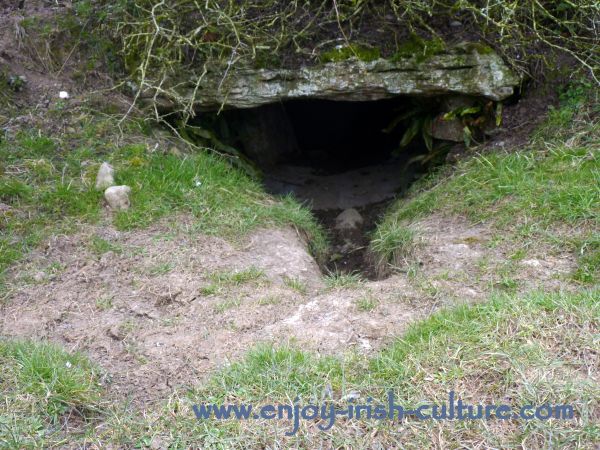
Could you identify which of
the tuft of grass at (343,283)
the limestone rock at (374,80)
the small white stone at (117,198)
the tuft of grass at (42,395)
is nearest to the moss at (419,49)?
the limestone rock at (374,80)

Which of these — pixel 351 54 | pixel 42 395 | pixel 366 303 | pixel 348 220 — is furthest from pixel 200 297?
pixel 351 54

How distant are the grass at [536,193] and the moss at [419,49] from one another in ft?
2.98

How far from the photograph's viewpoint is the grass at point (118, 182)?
4.65 m

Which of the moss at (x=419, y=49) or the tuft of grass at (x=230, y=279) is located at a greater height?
the moss at (x=419, y=49)

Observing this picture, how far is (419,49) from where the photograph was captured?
5246mm

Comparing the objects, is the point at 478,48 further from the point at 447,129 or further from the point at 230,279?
the point at 230,279

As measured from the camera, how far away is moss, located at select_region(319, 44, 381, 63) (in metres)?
5.28

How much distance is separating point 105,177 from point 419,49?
2.65 m

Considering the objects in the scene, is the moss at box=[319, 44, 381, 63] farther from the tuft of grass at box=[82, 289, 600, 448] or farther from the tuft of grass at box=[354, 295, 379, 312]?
the tuft of grass at box=[82, 289, 600, 448]

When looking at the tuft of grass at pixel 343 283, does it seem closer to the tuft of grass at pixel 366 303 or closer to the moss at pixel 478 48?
the tuft of grass at pixel 366 303

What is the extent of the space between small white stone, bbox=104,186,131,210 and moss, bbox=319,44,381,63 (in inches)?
75.8

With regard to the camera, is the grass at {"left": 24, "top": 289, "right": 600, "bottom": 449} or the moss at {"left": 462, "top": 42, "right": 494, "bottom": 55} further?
the moss at {"left": 462, "top": 42, "right": 494, "bottom": 55}

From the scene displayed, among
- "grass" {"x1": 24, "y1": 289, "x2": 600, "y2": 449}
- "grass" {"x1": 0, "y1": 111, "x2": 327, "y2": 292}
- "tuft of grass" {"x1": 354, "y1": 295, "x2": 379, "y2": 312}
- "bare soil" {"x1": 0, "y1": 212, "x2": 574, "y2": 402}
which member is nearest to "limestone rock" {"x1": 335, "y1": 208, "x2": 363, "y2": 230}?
"grass" {"x1": 0, "y1": 111, "x2": 327, "y2": 292}

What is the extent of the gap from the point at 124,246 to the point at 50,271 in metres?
0.50
